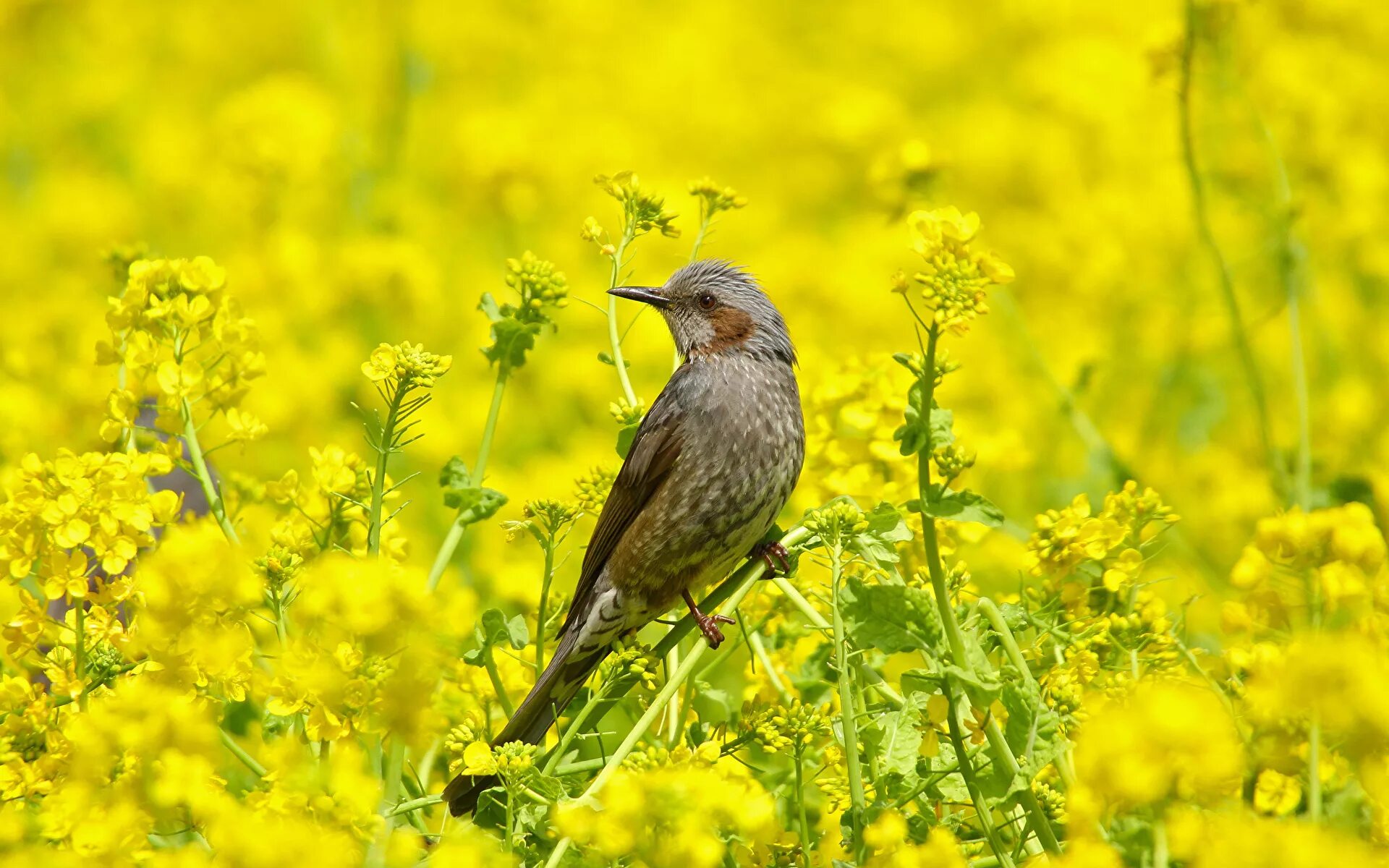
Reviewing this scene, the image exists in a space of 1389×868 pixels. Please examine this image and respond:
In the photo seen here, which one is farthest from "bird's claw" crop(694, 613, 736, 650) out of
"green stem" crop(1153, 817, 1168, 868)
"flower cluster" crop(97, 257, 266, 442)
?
"green stem" crop(1153, 817, 1168, 868)

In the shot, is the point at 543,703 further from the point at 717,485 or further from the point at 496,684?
the point at 717,485

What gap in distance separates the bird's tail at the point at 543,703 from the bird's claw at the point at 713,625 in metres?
0.30

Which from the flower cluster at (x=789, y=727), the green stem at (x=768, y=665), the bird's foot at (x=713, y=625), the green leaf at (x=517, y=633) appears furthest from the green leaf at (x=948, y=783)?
the green leaf at (x=517, y=633)

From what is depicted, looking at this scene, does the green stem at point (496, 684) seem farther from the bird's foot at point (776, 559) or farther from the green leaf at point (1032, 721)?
the green leaf at point (1032, 721)

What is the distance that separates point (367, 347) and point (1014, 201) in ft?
14.4

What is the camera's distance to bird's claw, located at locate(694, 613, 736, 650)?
3.28 metres

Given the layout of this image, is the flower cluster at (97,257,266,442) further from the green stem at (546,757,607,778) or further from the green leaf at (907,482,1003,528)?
the green leaf at (907,482,1003,528)

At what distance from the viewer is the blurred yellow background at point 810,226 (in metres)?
5.32

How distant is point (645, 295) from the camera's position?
13.8 feet

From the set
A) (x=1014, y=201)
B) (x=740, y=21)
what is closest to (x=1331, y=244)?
(x=1014, y=201)

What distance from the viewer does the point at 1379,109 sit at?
7.56m

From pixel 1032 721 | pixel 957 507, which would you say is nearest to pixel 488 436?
pixel 957 507

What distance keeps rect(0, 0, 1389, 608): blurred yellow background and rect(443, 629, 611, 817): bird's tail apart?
71 cm

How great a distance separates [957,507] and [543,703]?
1.22 m
